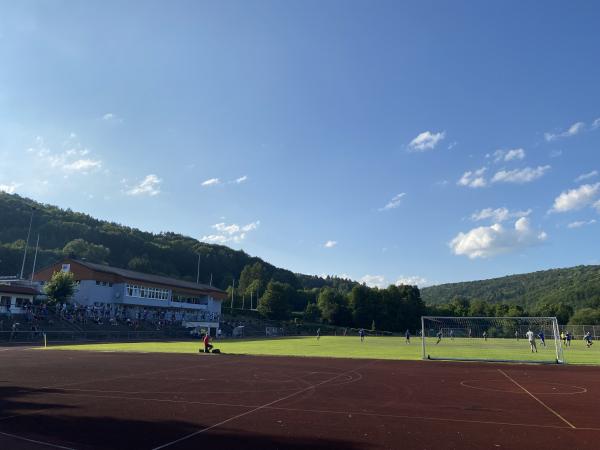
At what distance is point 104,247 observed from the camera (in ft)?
460

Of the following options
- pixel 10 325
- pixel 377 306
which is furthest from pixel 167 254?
pixel 10 325

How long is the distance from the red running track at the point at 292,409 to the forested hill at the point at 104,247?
283 ft

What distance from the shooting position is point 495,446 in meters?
8.98

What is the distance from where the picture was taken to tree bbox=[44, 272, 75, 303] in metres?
65.1

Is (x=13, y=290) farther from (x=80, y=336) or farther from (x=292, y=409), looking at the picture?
(x=292, y=409)

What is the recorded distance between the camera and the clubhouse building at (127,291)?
7419 cm

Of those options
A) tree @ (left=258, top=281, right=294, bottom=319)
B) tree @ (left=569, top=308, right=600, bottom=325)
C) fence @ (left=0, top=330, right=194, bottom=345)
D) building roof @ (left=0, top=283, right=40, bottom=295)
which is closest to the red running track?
fence @ (left=0, top=330, right=194, bottom=345)

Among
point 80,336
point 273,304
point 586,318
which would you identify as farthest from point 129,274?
point 586,318

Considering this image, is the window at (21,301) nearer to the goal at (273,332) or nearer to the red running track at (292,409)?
the goal at (273,332)

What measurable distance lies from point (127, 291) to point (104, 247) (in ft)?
227

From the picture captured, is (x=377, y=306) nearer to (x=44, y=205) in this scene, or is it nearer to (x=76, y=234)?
(x=76, y=234)

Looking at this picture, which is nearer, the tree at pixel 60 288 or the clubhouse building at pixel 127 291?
the tree at pixel 60 288

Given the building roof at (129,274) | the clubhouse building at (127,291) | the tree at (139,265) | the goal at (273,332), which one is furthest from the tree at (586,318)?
the tree at (139,265)

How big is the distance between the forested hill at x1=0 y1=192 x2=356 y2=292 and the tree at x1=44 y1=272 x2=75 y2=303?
29033 millimetres
